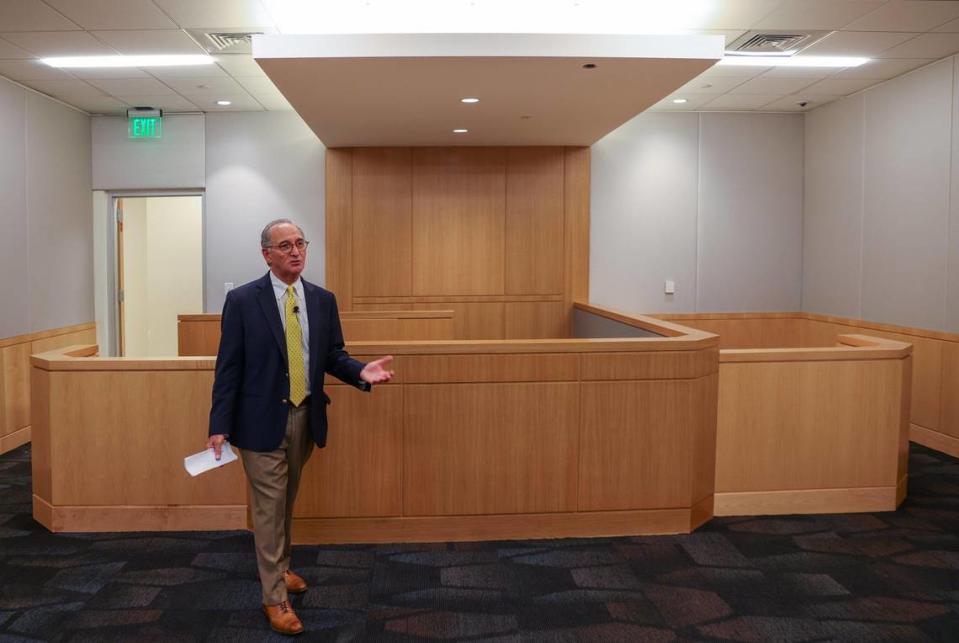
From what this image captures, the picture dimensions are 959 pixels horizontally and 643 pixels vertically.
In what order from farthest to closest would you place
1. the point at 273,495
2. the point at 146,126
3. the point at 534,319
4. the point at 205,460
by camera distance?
1. the point at 534,319
2. the point at 146,126
3. the point at 273,495
4. the point at 205,460

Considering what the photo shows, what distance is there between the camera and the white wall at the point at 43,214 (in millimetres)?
6535

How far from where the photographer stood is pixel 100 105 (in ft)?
25.5

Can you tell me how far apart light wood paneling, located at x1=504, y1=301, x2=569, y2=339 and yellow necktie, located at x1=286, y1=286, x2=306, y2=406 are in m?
5.30

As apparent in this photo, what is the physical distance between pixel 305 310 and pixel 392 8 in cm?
284

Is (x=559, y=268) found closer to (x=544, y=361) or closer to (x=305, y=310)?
(x=544, y=361)

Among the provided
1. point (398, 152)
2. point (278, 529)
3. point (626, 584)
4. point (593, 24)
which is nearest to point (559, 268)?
point (398, 152)

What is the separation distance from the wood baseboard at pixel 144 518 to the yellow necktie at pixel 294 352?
1492 millimetres

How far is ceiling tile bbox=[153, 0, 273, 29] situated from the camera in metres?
4.85

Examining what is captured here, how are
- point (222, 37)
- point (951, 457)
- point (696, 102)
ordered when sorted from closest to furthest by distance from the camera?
1. point (222, 37)
2. point (951, 457)
3. point (696, 102)

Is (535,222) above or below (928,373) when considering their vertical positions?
above

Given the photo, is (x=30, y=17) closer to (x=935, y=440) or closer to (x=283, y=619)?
(x=283, y=619)

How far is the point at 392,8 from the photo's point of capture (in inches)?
204

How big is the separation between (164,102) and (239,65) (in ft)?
6.26

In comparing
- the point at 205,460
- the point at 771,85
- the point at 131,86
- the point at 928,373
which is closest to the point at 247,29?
the point at 131,86
